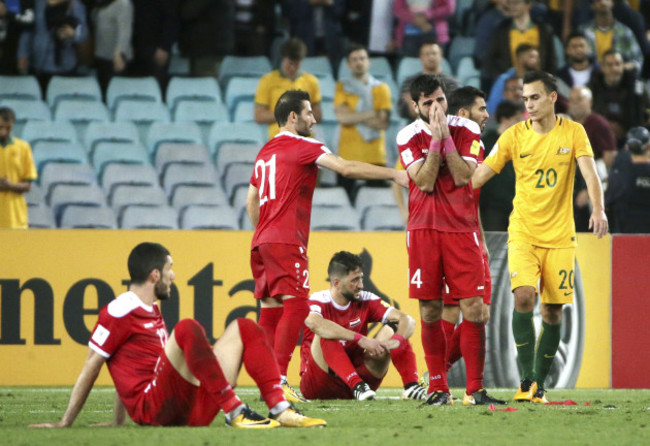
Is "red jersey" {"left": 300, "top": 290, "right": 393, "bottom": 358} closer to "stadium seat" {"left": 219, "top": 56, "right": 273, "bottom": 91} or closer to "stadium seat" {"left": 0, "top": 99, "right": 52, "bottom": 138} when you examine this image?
"stadium seat" {"left": 0, "top": 99, "right": 52, "bottom": 138}

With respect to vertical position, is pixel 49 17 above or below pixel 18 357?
above

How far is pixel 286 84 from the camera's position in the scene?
41.5 feet

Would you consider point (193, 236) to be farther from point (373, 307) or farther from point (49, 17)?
point (49, 17)

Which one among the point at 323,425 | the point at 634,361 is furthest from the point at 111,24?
the point at 323,425

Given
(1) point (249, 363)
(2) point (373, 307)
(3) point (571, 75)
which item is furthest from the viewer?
(3) point (571, 75)

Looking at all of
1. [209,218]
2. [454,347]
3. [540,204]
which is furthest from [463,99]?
[209,218]

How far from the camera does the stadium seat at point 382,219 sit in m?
12.1

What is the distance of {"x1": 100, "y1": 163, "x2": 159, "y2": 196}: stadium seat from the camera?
1265cm

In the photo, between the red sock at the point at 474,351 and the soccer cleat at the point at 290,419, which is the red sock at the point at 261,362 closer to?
the soccer cleat at the point at 290,419

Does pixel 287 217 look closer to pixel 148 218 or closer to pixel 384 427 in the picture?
pixel 384 427

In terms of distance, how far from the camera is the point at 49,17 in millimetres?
13477

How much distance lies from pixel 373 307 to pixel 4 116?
5115 mm

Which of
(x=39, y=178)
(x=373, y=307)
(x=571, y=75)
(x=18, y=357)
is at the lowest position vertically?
(x=18, y=357)

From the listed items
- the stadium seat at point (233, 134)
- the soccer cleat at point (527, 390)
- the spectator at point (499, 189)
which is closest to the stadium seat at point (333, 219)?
the stadium seat at point (233, 134)
